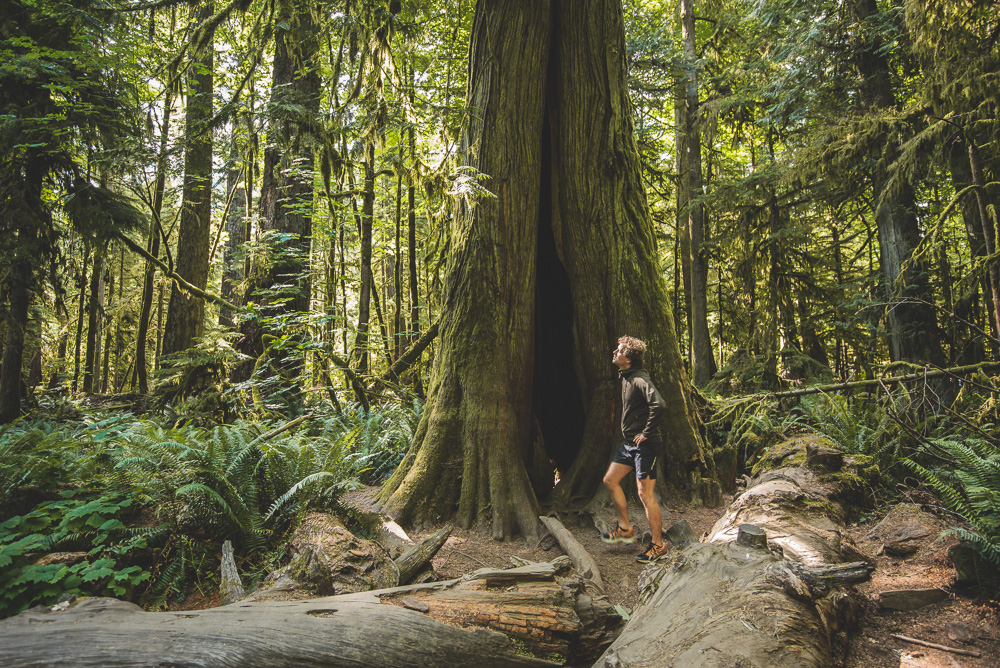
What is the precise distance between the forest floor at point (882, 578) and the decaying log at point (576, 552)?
0.13 meters

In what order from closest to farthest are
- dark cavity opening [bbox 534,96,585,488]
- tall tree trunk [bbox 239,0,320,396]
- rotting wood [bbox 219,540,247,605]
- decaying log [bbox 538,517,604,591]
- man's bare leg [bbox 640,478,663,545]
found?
1. rotting wood [bbox 219,540,247,605]
2. decaying log [bbox 538,517,604,591]
3. man's bare leg [bbox 640,478,663,545]
4. tall tree trunk [bbox 239,0,320,396]
5. dark cavity opening [bbox 534,96,585,488]

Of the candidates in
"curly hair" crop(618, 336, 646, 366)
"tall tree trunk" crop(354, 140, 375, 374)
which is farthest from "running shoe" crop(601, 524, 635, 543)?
"tall tree trunk" crop(354, 140, 375, 374)

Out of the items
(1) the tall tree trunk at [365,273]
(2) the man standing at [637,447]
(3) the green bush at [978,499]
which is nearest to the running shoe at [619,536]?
(2) the man standing at [637,447]

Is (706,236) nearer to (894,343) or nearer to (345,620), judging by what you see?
(894,343)

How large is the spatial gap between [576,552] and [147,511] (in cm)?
347

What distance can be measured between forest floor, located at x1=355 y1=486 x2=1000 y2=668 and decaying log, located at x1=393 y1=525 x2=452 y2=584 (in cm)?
45

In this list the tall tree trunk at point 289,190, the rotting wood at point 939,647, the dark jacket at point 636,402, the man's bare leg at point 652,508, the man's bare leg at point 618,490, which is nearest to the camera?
the rotting wood at point 939,647

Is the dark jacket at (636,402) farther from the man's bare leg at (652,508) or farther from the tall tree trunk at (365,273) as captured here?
the tall tree trunk at (365,273)

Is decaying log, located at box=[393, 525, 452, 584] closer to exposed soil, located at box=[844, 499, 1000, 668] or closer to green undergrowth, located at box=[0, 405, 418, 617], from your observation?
green undergrowth, located at box=[0, 405, 418, 617]

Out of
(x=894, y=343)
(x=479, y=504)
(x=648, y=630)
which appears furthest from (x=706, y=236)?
(x=648, y=630)

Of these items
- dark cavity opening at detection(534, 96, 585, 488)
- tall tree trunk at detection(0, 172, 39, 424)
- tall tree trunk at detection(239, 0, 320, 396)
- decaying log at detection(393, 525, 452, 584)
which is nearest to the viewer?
decaying log at detection(393, 525, 452, 584)

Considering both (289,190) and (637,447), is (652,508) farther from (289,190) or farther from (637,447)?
(289,190)

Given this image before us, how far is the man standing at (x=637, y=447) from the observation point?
4383mm

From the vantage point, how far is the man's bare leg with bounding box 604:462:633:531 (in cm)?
462
